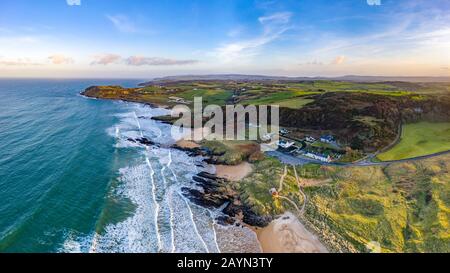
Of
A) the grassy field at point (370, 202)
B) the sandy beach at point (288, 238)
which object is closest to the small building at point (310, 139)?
the grassy field at point (370, 202)

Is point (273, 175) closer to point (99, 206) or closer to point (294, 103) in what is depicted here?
point (99, 206)

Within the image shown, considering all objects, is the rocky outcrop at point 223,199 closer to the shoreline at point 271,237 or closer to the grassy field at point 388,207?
the shoreline at point 271,237

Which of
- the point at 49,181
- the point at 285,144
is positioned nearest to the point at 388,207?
the point at 285,144

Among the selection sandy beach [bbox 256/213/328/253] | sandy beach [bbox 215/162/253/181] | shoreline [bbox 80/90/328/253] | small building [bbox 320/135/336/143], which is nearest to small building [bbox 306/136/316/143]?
small building [bbox 320/135/336/143]

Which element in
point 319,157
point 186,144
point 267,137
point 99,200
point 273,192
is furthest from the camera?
point 267,137

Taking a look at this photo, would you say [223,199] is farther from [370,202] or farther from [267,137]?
→ [267,137]

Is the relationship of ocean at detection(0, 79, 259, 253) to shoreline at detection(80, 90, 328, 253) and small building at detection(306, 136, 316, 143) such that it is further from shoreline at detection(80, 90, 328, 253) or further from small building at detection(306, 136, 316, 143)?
small building at detection(306, 136, 316, 143)
